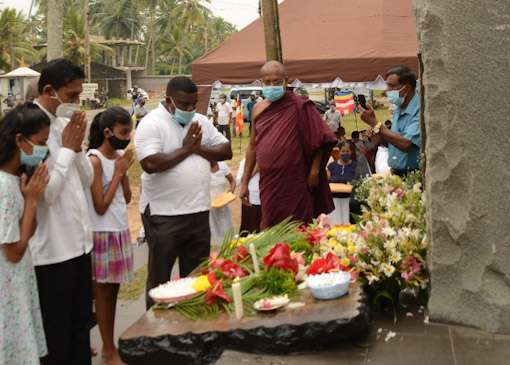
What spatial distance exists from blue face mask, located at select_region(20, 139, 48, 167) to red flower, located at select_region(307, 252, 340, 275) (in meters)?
1.44

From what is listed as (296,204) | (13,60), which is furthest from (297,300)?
(13,60)

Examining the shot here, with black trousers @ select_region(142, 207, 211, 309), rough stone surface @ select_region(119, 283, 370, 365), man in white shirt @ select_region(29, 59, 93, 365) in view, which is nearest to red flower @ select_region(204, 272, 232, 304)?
rough stone surface @ select_region(119, 283, 370, 365)

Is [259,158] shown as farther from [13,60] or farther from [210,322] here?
[13,60]

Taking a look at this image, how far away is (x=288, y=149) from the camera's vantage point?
487 centimetres

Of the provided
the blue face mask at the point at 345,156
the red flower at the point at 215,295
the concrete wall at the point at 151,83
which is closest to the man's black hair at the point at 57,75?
the red flower at the point at 215,295

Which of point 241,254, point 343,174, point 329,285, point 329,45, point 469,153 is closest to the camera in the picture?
point 469,153

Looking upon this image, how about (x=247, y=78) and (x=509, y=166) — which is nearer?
(x=509, y=166)

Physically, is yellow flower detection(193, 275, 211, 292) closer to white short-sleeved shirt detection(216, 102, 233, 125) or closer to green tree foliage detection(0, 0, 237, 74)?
white short-sleeved shirt detection(216, 102, 233, 125)

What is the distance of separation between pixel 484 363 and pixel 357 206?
10.2 ft

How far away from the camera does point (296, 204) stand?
495 cm

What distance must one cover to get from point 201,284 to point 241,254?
464 millimetres

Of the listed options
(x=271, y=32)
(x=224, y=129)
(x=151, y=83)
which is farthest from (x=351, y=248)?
(x=151, y=83)

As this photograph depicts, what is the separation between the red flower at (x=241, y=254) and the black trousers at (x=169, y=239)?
0.54 meters

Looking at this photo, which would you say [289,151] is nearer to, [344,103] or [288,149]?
[288,149]
